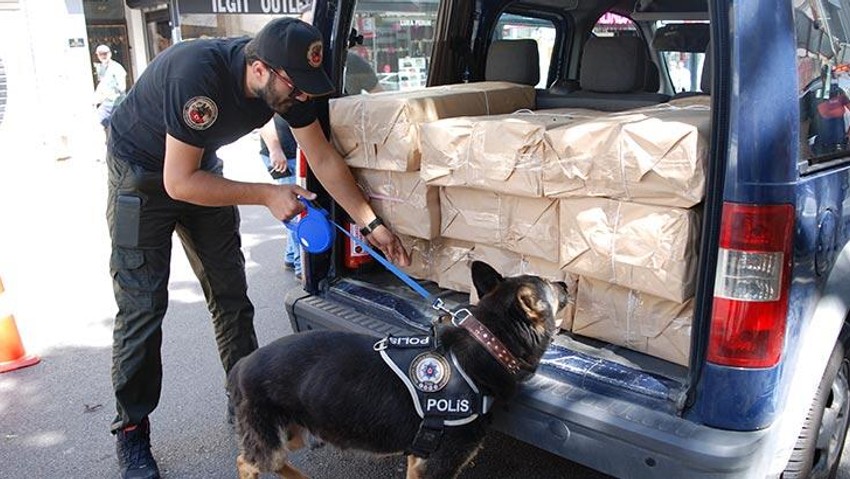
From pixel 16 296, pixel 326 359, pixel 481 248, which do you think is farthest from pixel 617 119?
pixel 16 296

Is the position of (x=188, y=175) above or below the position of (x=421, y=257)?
above

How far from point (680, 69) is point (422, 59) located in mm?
1739

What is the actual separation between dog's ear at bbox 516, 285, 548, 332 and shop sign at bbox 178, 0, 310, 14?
43.2 feet

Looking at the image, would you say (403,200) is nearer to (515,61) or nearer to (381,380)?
(381,380)

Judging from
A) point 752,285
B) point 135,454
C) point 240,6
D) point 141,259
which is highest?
point 240,6

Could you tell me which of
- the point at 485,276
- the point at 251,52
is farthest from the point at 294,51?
the point at 485,276

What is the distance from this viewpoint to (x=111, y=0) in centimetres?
1650

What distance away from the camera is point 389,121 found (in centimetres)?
299

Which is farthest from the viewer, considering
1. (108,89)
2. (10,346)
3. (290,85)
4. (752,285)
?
(108,89)

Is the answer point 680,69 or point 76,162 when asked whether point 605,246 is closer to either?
point 680,69

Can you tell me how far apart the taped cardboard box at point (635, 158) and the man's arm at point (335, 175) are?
0.93m

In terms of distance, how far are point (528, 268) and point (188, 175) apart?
4.57 ft

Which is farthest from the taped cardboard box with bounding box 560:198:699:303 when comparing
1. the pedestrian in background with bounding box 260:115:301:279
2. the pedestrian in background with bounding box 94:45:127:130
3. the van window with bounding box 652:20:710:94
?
the pedestrian in background with bounding box 94:45:127:130

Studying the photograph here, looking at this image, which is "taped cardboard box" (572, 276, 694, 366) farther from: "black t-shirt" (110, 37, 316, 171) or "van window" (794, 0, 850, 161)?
"black t-shirt" (110, 37, 316, 171)
